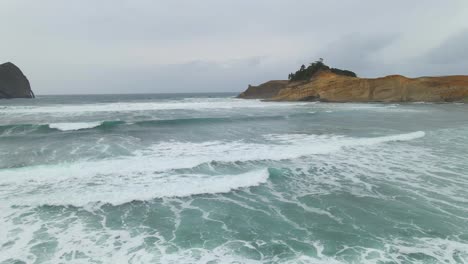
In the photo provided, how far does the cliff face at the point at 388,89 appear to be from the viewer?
40.1 meters

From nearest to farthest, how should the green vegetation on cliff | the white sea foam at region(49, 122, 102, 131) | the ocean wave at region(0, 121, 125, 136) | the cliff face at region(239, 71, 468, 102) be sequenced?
the ocean wave at region(0, 121, 125, 136)
the white sea foam at region(49, 122, 102, 131)
the cliff face at region(239, 71, 468, 102)
the green vegetation on cliff

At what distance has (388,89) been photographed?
42.7m

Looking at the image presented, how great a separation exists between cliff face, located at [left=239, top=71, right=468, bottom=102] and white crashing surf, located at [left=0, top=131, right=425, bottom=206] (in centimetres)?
3516

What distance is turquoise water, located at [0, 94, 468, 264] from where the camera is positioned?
4328 millimetres

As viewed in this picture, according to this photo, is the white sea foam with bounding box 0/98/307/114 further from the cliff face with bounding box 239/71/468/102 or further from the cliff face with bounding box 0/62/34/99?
the cliff face with bounding box 0/62/34/99

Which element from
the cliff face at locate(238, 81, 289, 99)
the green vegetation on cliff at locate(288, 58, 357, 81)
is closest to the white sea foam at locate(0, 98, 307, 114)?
the green vegetation on cliff at locate(288, 58, 357, 81)

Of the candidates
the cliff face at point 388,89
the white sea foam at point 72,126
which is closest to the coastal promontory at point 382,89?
the cliff face at point 388,89

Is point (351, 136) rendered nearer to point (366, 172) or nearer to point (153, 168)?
point (366, 172)

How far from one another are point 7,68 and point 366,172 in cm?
10646

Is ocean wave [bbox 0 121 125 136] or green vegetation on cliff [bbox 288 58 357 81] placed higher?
green vegetation on cliff [bbox 288 58 357 81]

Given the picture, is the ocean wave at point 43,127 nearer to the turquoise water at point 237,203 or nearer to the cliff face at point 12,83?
the turquoise water at point 237,203

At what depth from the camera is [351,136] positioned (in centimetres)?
1436

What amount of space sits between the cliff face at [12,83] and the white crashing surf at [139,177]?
98580mm

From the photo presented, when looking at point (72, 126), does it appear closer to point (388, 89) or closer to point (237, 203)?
point (237, 203)
